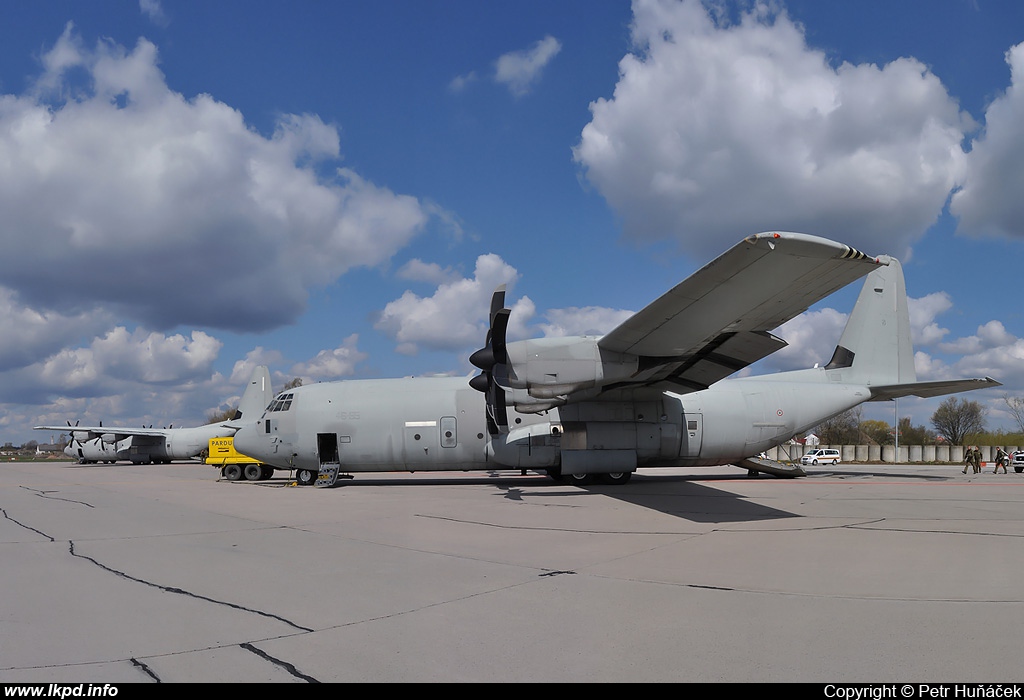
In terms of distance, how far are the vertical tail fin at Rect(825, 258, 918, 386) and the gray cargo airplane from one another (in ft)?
0.12

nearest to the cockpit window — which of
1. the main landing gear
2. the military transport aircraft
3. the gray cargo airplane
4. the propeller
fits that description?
the gray cargo airplane

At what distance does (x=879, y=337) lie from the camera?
20828 millimetres

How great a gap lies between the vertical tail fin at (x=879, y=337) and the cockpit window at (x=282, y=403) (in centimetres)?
1734

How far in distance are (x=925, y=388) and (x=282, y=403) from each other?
2002 cm

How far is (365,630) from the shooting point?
4680 mm

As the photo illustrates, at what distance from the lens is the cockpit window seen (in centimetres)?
1952

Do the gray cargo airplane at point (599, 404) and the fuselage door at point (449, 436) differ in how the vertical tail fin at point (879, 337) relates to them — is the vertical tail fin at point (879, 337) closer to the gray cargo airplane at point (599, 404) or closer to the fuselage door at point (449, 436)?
the gray cargo airplane at point (599, 404)

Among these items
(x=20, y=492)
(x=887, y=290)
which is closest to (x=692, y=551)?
(x=887, y=290)

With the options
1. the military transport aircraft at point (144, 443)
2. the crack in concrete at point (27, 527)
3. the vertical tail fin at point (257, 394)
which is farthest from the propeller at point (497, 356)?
the military transport aircraft at point (144, 443)

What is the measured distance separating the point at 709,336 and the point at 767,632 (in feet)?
29.8

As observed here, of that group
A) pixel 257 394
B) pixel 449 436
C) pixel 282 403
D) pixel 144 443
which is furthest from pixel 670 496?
pixel 144 443

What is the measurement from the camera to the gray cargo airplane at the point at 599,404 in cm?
1427
